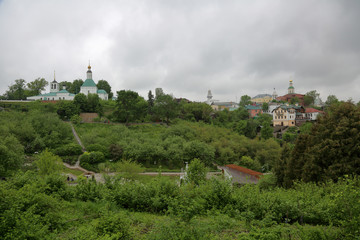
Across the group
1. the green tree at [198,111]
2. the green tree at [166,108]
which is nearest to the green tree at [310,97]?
the green tree at [198,111]

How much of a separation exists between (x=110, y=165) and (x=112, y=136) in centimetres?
584

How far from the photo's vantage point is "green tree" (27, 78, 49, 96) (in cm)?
5057

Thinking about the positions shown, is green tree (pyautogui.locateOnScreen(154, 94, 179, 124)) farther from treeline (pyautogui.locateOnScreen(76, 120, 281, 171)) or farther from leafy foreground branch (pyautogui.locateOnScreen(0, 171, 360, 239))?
leafy foreground branch (pyautogui.locateOnScreen(0, 171, 360, 239))

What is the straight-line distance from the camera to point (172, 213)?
6309 mm

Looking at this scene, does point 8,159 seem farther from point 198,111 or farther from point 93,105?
point 198,111

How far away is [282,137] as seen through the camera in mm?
41875

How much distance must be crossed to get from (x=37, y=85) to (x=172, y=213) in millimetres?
54908

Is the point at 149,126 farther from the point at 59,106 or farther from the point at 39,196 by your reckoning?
the point at 39,196

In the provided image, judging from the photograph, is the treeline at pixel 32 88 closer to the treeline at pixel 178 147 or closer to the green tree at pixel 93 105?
the green tree at pixel 93 105

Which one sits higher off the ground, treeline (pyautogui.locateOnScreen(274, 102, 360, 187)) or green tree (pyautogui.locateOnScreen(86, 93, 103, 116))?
green tree (pyautogui.locateOnScreen(86, 93, 103, 116))

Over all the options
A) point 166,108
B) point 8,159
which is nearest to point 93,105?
point 166,108

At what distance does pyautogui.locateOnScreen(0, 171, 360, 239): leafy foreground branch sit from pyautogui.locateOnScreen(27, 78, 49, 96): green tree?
158 feet

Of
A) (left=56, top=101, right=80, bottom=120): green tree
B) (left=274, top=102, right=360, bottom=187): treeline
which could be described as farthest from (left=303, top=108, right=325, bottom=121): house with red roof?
(left=56, top=101, right=80, bottom=120): green tree

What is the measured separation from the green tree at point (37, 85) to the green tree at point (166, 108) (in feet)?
93.5
